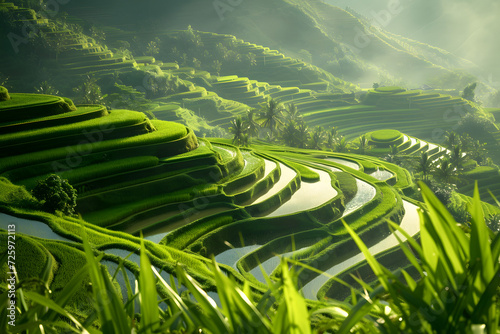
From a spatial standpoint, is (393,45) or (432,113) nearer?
(432,113)

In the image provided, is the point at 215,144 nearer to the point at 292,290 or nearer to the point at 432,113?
the point at 292,290

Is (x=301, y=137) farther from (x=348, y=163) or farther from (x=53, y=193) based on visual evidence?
(x=53, y=193)

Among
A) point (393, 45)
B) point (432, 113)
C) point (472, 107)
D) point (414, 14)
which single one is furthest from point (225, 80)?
point (414, 14)

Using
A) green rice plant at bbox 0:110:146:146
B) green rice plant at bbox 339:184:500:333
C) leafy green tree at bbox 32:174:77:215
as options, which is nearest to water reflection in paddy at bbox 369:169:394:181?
green rice plant at bbox 0:110:146:146

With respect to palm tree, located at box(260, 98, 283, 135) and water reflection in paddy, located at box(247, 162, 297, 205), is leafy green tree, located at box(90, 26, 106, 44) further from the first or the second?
water reflection in paddy, located at box(247, 162, 297, 205)

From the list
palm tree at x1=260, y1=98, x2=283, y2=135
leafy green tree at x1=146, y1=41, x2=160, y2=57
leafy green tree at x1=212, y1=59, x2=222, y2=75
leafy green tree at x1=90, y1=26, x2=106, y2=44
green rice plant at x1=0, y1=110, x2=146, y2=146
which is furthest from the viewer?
leafy green tree at x1=212, y1=59, x2=222, y2=75

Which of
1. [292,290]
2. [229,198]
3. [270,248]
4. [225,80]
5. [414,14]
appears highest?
[414,14]
